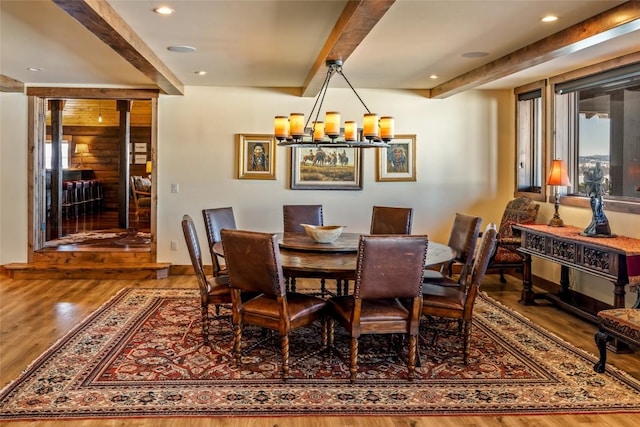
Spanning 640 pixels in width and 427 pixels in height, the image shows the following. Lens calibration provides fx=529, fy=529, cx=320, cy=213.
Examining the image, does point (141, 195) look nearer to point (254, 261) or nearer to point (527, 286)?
point (527, 286)

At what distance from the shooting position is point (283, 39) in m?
4.18

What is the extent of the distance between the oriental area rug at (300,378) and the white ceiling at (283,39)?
2312mm

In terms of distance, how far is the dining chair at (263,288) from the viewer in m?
3.15

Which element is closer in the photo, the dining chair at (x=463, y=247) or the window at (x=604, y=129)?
the dining chair at (x=463, y=247)

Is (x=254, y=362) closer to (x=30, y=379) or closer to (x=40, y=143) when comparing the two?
(x=30, y=379)

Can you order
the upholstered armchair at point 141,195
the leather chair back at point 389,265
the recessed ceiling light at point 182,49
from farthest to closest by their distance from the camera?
1. the upholstered armchair at point 141,195
2. the recessed ceiling light at point 182,49
3. the leather chair back at point 389,265

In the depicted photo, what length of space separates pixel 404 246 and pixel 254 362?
4.34 feet

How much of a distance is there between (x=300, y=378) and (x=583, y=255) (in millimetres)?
2525

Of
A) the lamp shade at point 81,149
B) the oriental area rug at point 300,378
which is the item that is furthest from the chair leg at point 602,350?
the lamp shade at point 81,149

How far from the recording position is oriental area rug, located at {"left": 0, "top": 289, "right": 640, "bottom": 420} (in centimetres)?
290

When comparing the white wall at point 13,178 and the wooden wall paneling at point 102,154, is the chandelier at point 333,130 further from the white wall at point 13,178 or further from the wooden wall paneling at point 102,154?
the wooden wall paneling at point 102,154

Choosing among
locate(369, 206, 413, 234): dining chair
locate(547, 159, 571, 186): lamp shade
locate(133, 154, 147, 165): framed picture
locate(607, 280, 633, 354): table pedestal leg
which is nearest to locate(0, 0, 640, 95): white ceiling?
locate(547, 159, 571, 186): lamp shade

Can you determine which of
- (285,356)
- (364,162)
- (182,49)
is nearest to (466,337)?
(285,356)

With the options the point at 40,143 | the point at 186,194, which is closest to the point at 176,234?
the point at 186,194
